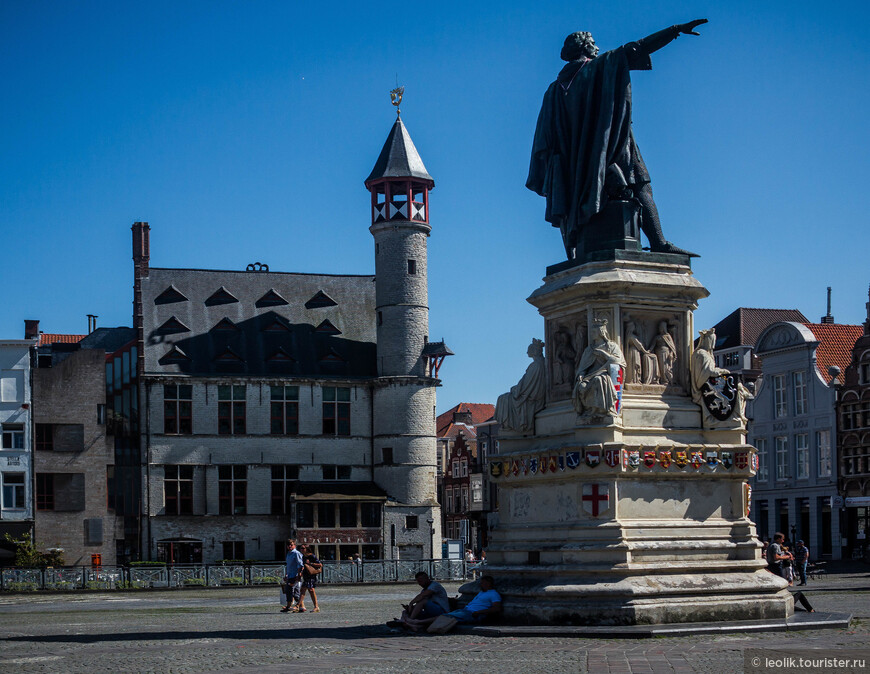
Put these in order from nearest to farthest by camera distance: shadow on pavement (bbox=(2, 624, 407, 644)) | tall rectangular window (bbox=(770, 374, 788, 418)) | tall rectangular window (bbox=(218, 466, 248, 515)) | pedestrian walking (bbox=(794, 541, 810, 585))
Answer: shadow on pavement (bbox=(2, 624, 407, 644)) < pedestrian walking (bbox=(794, 541, 810, 585)) < tall rectangular window (bbox=(218, 466, 248, 515)) < tall rectangular window (bbox=(770, 374, 788, 418))

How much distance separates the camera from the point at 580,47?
17.6 m

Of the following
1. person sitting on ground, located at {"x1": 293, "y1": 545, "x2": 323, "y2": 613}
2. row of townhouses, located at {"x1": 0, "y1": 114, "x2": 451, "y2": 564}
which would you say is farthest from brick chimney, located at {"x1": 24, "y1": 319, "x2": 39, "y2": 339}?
person sitting on ground, located at {"x1": 293, "y1": 545, "x2": 323, "y2": 613}

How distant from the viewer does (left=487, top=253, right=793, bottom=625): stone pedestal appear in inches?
→ 583

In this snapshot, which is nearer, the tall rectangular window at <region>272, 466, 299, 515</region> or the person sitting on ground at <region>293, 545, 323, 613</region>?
the person sitting on ground at <region>293, 545, 323, 613</region>

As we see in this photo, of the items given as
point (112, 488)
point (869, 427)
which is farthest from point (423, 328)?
→ point (869, 427)

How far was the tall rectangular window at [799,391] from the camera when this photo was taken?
64.9 meters

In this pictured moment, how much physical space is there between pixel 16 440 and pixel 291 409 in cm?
1292

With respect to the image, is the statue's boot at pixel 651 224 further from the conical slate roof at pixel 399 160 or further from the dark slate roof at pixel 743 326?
the dark slate roof at pixel 743 326

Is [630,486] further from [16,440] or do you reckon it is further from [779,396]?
[779,396]

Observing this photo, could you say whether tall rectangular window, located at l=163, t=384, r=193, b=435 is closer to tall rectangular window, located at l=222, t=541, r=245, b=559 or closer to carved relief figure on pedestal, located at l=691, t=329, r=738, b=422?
tall rectangular window, located at l=222, t=541, r=245, b=559

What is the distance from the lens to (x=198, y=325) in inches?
2584

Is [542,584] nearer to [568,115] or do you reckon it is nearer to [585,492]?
[585,492]

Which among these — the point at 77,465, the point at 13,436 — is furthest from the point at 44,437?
the point at 77,465

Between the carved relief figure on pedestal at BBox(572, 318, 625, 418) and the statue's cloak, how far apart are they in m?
1.91
